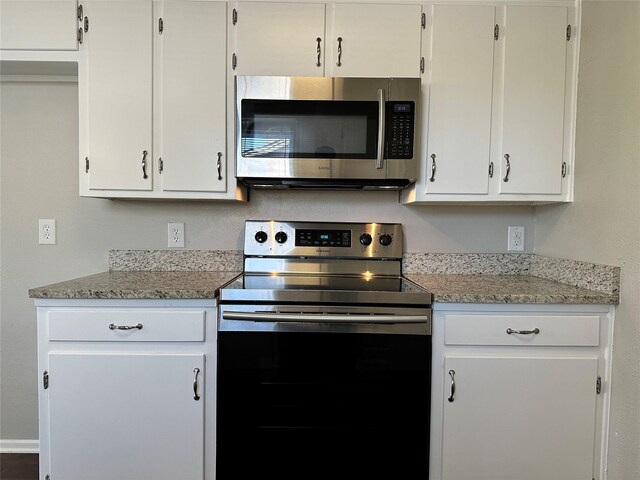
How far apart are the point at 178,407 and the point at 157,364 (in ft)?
0.60

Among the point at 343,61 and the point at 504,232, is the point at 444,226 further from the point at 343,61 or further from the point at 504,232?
the point at 343,61

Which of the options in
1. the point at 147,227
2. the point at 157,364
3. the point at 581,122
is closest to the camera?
the point at 157,364

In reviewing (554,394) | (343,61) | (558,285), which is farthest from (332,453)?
(343,61)

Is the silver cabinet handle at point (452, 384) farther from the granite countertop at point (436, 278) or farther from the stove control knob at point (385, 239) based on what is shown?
the stove control knob at point (385, 239)

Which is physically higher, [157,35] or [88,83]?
[157,35]

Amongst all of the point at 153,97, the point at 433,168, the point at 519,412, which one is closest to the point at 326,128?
the point at 433,168

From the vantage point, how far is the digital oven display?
6.46 ft

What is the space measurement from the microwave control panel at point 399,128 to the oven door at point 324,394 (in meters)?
0.68

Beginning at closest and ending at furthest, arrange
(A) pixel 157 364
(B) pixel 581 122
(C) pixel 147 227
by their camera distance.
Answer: (A) pixel 157 364 → (B) pixel 581 122 → (C) pixel 147 227

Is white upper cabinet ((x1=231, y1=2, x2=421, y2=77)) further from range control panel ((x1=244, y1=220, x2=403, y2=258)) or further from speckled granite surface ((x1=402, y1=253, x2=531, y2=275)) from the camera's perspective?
speckled granite surface ((x1=402, y1=253, x2=531, y2=275))

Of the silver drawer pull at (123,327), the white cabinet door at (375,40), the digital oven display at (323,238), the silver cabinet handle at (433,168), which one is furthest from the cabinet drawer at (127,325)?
the white cabinet door at (375,40)

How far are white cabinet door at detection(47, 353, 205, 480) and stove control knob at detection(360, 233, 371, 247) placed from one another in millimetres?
957

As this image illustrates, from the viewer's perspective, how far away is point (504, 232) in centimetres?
204

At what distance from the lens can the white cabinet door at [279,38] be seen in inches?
66.2
